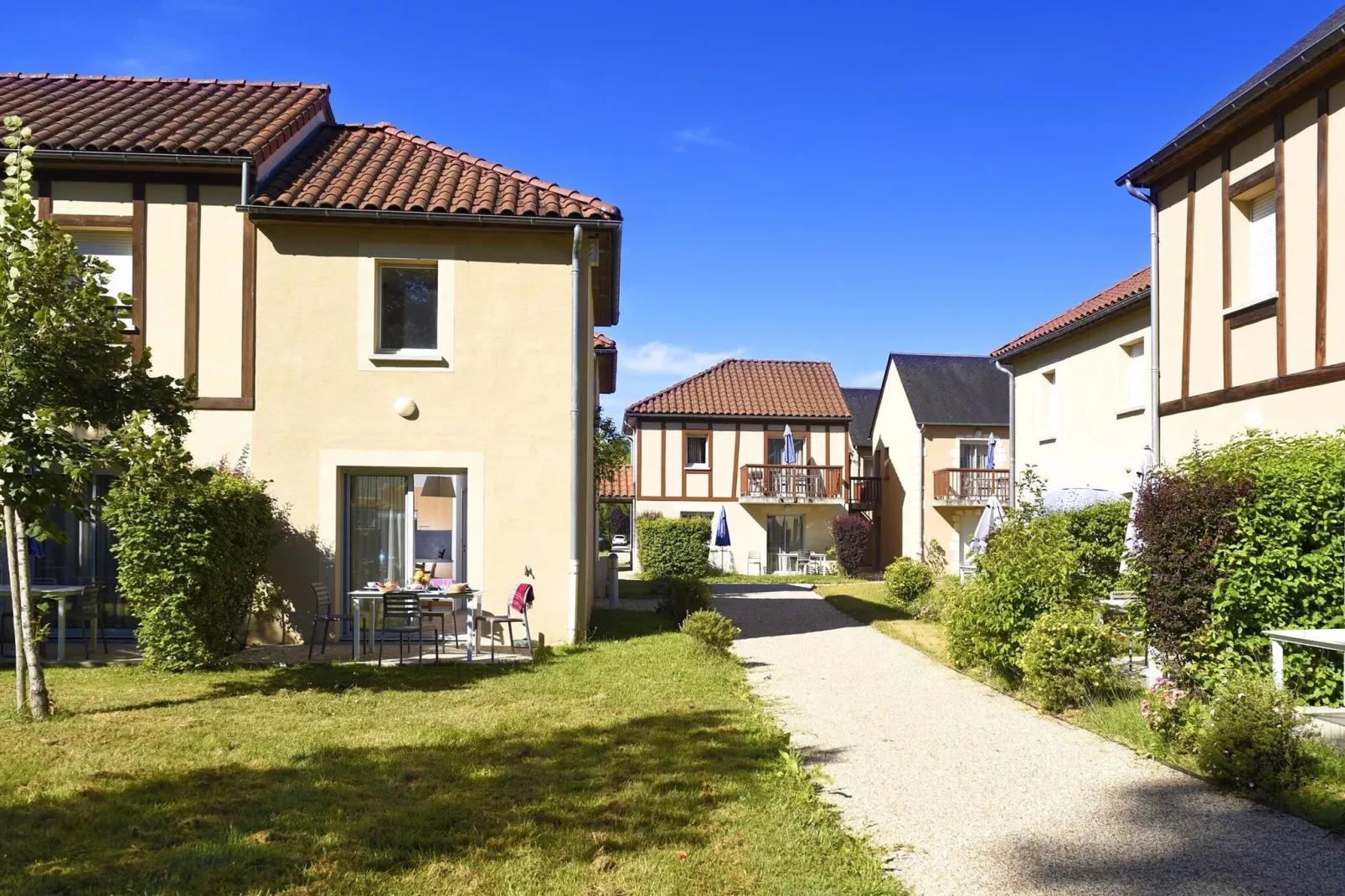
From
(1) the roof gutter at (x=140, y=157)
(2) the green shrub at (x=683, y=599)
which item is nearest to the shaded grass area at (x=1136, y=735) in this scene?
(2) the green shrub at (x=683, y=599)

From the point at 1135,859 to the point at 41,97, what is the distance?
15.7m

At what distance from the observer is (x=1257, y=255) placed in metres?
10.6

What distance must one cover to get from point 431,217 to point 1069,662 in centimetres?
824

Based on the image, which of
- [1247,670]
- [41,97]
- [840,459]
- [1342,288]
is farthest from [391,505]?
[840,459]

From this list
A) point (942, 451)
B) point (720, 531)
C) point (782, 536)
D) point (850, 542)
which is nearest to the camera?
point (720, 531)

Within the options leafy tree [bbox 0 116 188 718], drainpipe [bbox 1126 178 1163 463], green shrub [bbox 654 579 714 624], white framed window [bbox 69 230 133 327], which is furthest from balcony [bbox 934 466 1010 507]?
leafy tree [bbox 0 116 188 718]

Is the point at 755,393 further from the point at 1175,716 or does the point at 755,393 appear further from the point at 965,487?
the point at 1175,716

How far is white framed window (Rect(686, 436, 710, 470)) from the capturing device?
33.2m

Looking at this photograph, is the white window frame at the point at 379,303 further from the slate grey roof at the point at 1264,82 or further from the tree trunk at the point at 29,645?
the slate grey roof at the point at 1264,82

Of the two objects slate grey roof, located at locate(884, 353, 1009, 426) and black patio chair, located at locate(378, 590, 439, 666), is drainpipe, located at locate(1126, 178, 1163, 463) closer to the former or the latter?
black patio chair, located at locate(378, 590, 439, 666)

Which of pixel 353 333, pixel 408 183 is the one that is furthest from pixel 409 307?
pixel 408 183

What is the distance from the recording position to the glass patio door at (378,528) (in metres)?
12.2

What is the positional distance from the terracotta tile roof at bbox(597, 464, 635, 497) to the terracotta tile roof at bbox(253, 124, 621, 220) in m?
19.3

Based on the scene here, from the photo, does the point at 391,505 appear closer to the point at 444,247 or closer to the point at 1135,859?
the point at 444,247
